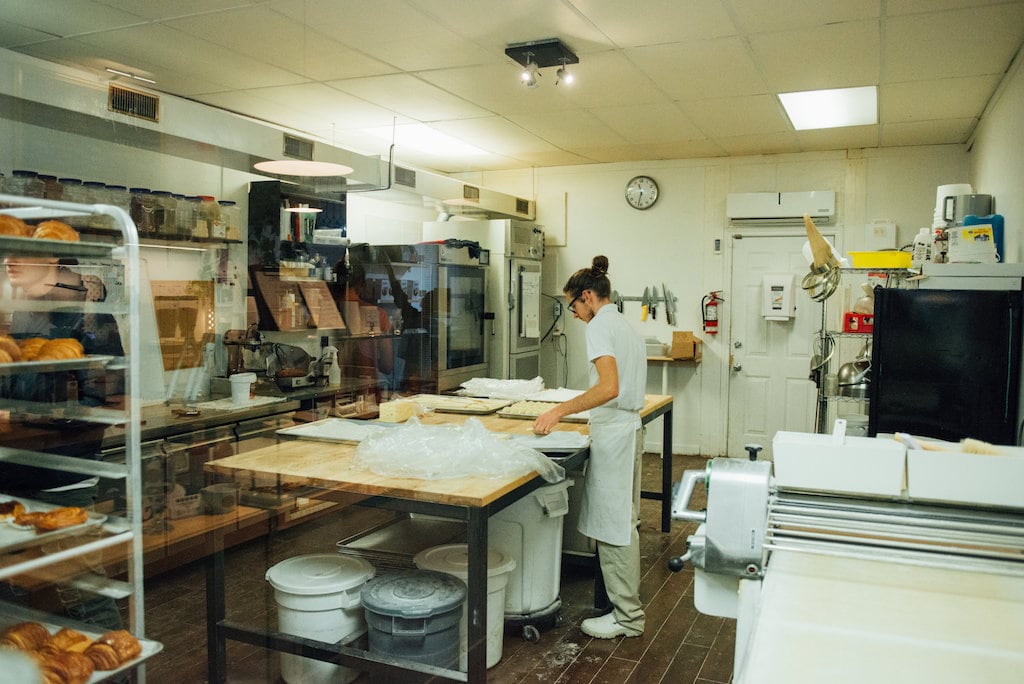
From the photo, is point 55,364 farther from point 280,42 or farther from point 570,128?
point 570,128

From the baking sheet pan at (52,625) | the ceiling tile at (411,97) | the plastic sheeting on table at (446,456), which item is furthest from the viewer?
the ceiling tile at (411,97)

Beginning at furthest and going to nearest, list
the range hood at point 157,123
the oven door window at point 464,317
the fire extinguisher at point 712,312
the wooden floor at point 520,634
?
the fire extinguisher at point 712,312 → the oven door window at point 464,317 → the wooden floor at point 520,634 → the range hood at point 157,123

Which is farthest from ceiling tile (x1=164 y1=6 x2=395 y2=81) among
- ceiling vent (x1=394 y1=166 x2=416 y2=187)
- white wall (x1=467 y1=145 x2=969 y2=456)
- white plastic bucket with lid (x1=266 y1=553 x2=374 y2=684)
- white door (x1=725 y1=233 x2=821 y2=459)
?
white door (x1=725 y1=233 x2=821 y2=459)

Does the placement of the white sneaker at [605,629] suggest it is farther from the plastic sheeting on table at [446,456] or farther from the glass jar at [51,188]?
the glass jar at [51,188]

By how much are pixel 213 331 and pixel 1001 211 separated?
4100 mm

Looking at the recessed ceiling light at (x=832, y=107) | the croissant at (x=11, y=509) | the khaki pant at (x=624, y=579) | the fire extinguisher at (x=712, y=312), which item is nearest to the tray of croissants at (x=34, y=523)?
the croissant at (x=11, y=509)

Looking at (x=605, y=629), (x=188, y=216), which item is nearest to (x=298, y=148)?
(x=188, y=216)

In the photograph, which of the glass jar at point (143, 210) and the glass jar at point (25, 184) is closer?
the glass jar at point (25, 184)

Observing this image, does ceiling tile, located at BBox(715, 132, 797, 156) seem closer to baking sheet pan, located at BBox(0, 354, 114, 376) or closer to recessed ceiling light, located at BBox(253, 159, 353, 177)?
recessed ceiling light, located at BBox(253, 159, 353, 177)

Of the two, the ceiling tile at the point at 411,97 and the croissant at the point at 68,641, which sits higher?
the ceiling tile at the point at 411,97

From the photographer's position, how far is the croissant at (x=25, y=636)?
1.99 m

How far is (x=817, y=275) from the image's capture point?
4434mm

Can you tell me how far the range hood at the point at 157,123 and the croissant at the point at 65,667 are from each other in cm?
157

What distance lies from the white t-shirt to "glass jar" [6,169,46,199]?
202 centimetres
